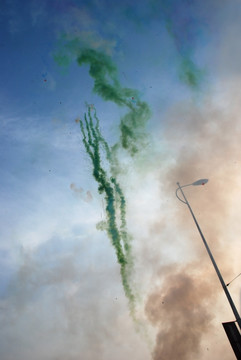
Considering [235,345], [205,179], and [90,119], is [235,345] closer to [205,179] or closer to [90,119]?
[205,179]

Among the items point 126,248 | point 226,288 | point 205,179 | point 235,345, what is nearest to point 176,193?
point 205,179

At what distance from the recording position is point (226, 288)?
41.0ft

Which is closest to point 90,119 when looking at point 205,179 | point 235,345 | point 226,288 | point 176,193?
point 176,193

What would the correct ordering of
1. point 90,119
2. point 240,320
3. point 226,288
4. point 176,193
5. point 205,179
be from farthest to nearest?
point 90,119 < point 176,193 < point 205,179 < point 226,288 < point 240,320

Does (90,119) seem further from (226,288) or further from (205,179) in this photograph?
(226,288)

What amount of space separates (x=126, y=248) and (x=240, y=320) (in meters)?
22.4

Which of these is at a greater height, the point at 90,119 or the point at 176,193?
the point at 90,119

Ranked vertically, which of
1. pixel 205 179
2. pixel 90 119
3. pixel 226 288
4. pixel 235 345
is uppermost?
pixel 90 119

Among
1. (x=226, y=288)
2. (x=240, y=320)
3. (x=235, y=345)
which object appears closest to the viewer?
(x=235, y=345)

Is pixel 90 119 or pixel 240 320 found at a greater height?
pixel 90 119

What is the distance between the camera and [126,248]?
106ft

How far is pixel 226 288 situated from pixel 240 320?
180 cm

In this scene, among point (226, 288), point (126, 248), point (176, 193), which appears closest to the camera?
point (226, 288)

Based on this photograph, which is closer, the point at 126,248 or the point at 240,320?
the point at 240,320
